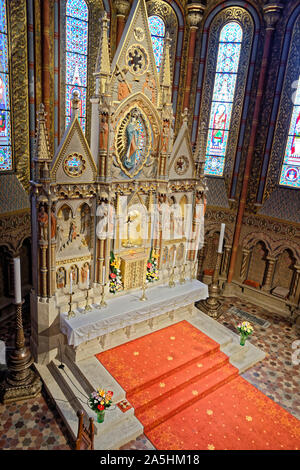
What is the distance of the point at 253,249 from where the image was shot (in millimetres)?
16609

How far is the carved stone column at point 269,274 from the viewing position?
52.0ft

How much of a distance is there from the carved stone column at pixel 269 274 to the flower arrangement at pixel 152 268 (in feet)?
→ 19.9

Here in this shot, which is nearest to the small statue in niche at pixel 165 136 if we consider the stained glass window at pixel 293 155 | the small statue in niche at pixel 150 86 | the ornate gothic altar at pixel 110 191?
the ornate gothic altar at pixel 110 191

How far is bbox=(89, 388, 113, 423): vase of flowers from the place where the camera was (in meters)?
8.48

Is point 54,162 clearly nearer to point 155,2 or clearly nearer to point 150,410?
point 150,410

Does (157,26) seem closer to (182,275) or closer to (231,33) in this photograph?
(231,33)

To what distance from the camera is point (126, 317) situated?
11.1 metres

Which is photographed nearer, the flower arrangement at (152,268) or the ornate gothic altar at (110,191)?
the ornate gothic altar at (110,191)

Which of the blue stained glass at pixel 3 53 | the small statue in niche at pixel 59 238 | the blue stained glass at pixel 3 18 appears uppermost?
the blue stained glass at pixel 3 18

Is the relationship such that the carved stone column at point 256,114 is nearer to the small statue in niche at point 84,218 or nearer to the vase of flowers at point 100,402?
the small statue in niche at point 84,218

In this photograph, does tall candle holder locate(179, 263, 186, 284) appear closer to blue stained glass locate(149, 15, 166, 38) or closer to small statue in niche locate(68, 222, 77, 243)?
small statue in niche locate(68, 222, 77, 243)

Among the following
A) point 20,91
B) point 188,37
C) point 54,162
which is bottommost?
point 54,162
